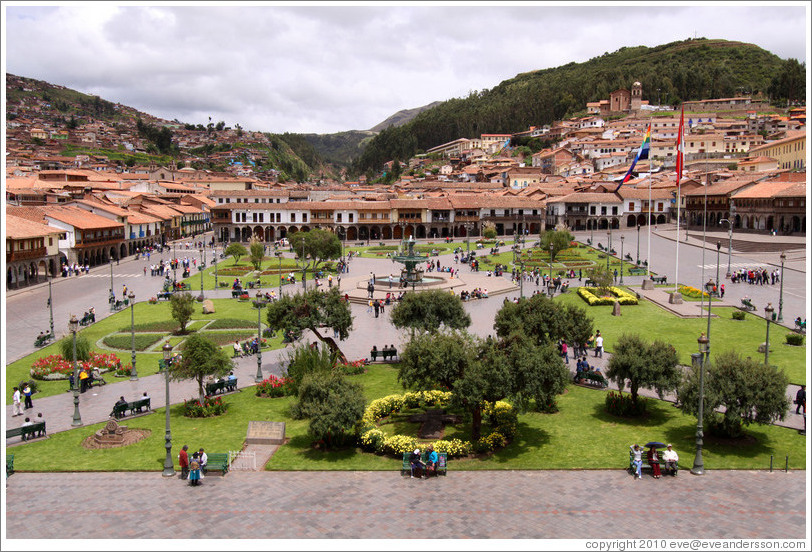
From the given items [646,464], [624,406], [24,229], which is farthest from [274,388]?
[24,229]

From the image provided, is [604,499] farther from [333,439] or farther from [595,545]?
[333,439]

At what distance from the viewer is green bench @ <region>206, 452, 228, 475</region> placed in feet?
44.3

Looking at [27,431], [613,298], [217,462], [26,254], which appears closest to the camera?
[217,462]

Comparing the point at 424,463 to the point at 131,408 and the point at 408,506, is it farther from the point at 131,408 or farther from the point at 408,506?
the point at 131,408

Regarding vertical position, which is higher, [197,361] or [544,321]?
[544,321]

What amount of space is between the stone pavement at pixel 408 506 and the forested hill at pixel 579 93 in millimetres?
127978

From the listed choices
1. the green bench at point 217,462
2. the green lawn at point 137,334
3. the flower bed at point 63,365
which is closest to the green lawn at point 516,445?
the green bench at point 217,462

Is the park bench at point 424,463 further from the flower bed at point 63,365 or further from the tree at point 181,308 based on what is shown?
the tree at point 181,308

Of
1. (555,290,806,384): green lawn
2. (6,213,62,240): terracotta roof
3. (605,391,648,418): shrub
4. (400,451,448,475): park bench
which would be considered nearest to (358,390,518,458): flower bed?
(400,451,448,475): park bench

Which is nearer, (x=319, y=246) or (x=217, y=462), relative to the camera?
(x=217, y=462)

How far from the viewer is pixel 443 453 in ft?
45.0

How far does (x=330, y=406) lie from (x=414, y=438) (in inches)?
87.1

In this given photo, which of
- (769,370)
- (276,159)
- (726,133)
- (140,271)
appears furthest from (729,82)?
(769,370)

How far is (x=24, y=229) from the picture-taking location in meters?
42.6
